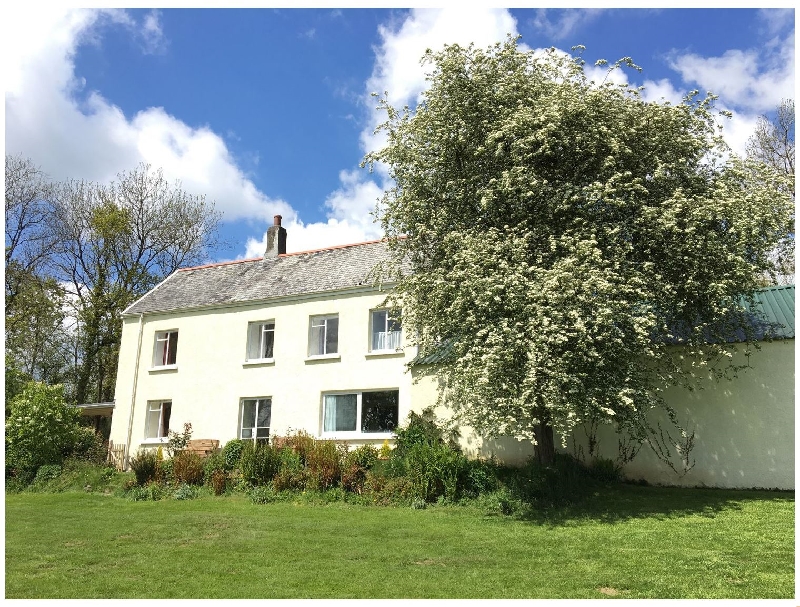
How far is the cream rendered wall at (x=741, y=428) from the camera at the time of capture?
16.9 metres

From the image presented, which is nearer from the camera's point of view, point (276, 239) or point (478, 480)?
point (478, 480)

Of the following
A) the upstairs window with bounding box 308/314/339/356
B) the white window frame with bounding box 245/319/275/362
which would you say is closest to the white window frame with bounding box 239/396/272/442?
the white window frame with bounding box 245/319/275/362

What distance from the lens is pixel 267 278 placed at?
27.5 meters

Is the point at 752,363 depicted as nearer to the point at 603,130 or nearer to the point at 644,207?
the point at 644,207

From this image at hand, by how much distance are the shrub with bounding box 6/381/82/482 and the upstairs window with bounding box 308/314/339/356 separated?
9.32m

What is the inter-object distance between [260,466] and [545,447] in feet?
27.1

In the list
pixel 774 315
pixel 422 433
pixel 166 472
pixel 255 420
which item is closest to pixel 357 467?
pixel 422 433

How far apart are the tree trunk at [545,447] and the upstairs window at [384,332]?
272 inches

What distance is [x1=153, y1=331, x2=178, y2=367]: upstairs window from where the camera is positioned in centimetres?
2764

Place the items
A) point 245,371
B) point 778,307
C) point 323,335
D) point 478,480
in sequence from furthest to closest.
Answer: point 245,371
point 323,335
point 778,307
point 478,480

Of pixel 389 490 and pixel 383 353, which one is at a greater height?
pixel 383 353

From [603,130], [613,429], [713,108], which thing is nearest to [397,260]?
[603,130]

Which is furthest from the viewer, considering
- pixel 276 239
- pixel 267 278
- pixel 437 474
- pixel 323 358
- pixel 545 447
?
pixel 276 239

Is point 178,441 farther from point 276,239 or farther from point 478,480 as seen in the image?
point 478,480
